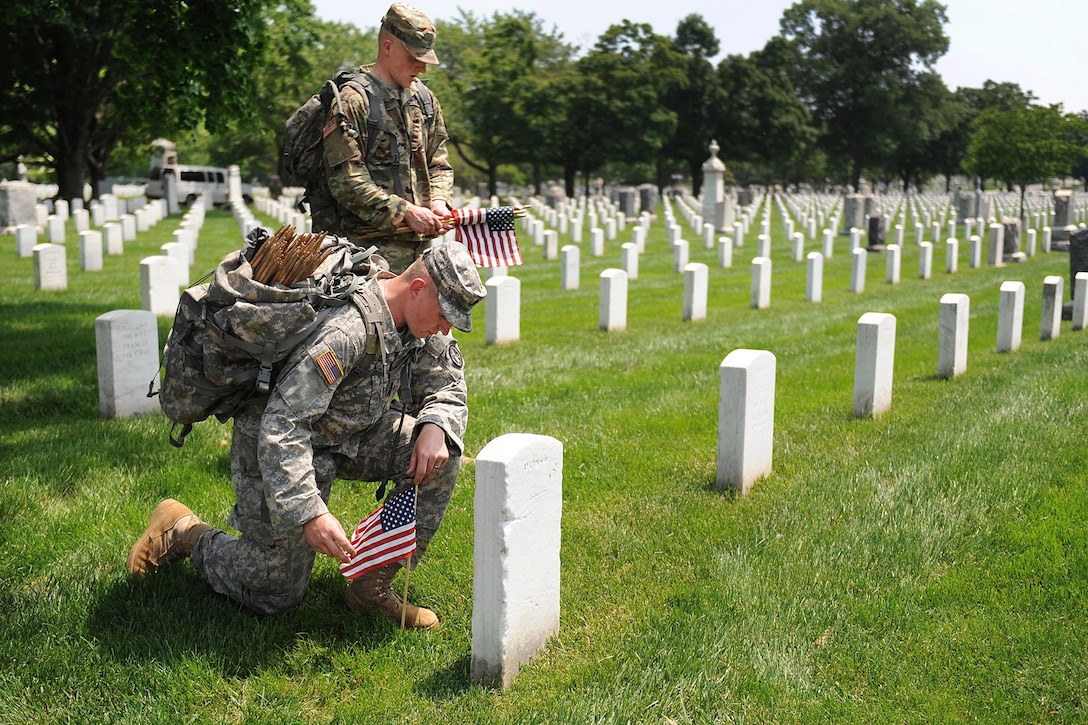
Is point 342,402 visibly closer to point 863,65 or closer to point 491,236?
point 491,236

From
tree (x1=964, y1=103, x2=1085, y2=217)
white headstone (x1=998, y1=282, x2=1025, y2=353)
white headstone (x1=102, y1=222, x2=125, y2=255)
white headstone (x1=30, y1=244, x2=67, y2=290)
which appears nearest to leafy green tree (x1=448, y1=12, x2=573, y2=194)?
tree (x1=964, y1=103, x2=1085, y2=217)

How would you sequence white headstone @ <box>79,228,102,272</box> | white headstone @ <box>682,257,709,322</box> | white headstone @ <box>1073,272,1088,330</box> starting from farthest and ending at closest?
1. white headstone @ <box>79,228,102,272</box>
2. white headstone @ <box>682,257,709,322</box>
3. white headstone @ <box>1073,272,1088,330</box>

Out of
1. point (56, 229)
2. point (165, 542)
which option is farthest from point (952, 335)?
point (56, 229)

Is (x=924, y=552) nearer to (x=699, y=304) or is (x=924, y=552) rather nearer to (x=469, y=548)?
(x=469, y=548)

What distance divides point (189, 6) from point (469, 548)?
7.29m

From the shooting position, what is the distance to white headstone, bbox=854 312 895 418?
7.31 metres

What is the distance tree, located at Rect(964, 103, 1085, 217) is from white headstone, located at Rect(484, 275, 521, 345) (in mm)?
33786

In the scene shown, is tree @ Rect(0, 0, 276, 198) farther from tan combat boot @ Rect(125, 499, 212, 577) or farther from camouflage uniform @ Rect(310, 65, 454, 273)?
tan combat boot @ Rect(125, 499, 212, 577)

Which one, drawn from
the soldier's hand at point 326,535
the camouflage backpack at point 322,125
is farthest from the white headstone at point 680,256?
the soldier's hand at point 326,535

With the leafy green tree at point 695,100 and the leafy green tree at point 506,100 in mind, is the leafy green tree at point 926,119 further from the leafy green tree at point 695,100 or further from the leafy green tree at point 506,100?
the leafy green tree at point 506,100

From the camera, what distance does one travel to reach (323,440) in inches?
151

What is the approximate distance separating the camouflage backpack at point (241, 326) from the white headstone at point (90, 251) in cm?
1439

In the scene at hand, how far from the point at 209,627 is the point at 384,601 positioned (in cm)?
67

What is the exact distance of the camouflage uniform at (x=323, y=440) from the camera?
3.46 meters
